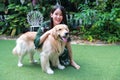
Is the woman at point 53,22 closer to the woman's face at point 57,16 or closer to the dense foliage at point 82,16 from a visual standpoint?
the woman's face at point 57,16

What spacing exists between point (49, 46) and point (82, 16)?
2549 millimetres

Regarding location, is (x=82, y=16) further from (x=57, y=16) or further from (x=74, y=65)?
(x=57, y=16)

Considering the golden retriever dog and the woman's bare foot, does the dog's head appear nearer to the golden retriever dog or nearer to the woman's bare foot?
the golden retriever dog

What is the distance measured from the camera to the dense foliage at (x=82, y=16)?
590 centimetres

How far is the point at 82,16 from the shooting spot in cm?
601

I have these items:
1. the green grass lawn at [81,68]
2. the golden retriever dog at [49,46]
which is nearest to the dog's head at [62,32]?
the golden retriever dog at [49,46]

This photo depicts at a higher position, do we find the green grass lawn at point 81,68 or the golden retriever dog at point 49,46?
the golden retriever dog at point 49,46

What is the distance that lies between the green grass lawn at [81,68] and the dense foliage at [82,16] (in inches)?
40.5

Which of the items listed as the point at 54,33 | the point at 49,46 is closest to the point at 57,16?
the point at 54,33

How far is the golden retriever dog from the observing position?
11.3 ft

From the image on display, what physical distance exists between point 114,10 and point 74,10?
1434 millimetres

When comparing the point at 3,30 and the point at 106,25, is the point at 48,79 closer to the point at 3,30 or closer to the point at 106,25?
the point at 106,25

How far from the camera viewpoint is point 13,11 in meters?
6.92

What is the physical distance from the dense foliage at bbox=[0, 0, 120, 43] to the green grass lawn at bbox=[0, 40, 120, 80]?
1.03m
